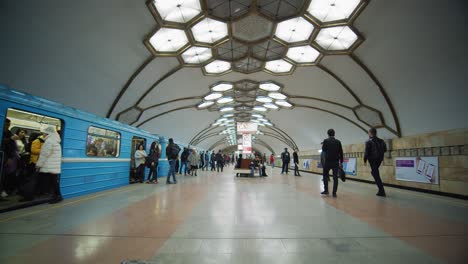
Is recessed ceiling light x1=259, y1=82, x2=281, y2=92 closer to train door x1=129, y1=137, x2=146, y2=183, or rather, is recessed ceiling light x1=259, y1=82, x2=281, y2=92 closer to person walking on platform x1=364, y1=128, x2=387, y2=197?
train door x1=129, y1=137, x2=146, y2=183

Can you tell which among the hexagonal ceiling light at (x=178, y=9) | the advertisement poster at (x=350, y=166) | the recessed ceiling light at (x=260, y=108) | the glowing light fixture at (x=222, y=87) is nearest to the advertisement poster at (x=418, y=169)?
the advertisement poster at (x=350, y=166)

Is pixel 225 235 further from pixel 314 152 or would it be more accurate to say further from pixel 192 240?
pixel 314 152

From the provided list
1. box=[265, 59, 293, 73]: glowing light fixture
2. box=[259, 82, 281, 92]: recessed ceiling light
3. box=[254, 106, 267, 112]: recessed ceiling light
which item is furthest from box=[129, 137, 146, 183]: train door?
box=[254, 106, 267, 112]: recessed ceiling light

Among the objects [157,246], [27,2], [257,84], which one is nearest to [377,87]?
[257,84]

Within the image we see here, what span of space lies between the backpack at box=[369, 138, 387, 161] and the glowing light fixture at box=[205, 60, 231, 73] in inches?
382

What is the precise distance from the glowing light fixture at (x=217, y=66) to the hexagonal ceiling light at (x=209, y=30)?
2243mm

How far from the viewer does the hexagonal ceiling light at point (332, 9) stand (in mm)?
7971

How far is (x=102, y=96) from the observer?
1127 centimetres

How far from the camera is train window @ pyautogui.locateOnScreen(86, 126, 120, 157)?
22.3 feet

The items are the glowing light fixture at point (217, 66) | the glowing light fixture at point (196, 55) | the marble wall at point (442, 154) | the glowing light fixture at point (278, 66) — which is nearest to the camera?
the marble wall at point (442, 154)

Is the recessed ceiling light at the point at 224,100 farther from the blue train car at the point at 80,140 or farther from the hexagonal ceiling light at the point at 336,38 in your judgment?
the blue train car at the point at 80,140

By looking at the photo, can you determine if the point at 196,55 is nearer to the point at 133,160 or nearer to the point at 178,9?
the point at 178,9

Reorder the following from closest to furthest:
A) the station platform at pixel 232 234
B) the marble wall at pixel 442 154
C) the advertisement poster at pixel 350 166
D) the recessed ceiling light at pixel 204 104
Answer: the station platform at pixel 232 234, the marble wall at pixel 442 154, the advertisement poster at pixel 350 166, the recessed ceiling light at pixel 204 104

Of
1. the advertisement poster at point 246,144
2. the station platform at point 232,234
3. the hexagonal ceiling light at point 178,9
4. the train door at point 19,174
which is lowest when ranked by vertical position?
the station platform at point 232,234
